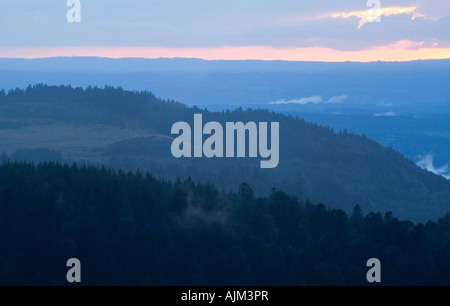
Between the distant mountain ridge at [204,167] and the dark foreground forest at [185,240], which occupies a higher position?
the distant mountain ridge at [204,167]

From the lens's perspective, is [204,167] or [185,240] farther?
[204,167]

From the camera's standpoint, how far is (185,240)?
61.3 meters

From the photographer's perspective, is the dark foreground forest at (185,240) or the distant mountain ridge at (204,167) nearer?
the dark foreground forest at (185,240)

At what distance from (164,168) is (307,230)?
256 feet

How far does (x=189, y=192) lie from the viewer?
73875 millimetres

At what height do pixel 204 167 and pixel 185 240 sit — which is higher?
pixel 204 167

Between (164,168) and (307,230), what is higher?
(164,168)

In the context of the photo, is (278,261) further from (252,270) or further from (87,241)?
(87,241)

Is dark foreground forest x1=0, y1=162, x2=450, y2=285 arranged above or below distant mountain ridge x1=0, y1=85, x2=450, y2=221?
below

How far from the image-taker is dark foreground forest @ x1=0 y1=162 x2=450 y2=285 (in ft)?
186

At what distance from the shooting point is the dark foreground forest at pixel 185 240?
56.6 metres

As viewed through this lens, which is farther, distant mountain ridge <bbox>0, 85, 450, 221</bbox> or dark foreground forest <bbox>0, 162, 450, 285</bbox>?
distant mountain ridge <bbox>0, 85, 450, 221</bbox>

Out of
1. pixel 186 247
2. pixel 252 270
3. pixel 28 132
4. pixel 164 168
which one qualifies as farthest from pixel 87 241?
pixel 28 132
